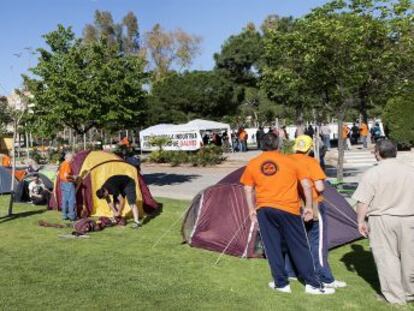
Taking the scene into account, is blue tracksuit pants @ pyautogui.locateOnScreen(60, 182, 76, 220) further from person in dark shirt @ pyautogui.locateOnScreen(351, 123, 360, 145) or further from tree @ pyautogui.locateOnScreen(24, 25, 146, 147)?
person in dark shirt @ pyautogui.locateOnScreen(351, 123, 360, 145)

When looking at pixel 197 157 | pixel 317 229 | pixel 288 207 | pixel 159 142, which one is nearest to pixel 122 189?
pixel 317 229

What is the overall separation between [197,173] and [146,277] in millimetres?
17517

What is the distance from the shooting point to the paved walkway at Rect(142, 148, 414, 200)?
19.2m

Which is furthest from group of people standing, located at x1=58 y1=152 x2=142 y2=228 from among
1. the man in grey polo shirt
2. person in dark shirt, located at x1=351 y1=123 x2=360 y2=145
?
person in dark shirt, located at x1=351 y1=123 x2=360 y2=145

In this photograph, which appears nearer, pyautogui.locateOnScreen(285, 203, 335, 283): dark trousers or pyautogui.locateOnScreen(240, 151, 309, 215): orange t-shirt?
pyautogui.locateOnScreen(240, 151, 309, 215): orange t-shirt

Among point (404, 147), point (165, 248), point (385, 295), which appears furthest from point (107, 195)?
point (404, 147)

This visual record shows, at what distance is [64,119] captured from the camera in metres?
17.8

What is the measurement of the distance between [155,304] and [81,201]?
7473 millimetres

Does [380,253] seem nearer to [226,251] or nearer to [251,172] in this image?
[251,172]

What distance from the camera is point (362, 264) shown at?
8.37 m

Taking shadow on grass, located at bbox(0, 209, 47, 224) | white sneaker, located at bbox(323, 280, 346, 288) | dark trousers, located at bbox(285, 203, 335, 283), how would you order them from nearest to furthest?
dark trousers, located at bbox(285, 203, 335, 283)
white sneaker, located at bbox(323, 280, 346, 288)
shadow on grass, located at bbox(0, 209, 47, 224)

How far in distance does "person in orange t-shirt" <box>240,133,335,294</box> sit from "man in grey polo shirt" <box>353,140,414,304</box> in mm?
650

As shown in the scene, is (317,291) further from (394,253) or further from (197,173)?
(197,173)

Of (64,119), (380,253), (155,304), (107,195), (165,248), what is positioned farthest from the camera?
(64,119)
